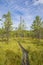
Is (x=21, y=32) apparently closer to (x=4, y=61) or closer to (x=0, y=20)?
(x=0, y=20)

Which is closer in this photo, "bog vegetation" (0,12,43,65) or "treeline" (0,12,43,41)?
"bog vegetation" (0,12,43,65)

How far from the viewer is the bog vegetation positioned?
18.8 meters

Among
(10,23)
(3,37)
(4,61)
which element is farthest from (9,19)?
(4,61)

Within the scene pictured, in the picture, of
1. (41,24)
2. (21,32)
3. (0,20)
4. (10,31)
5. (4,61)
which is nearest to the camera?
(4,61)

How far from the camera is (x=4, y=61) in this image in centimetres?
1739

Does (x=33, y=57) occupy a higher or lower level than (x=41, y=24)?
lower

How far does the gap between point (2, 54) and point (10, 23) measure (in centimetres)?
1433

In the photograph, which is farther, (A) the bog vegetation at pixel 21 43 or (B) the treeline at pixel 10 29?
(B) the treeline at pixel 10 29

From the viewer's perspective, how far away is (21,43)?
36781 mm

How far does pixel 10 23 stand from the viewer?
Result: 33.1m

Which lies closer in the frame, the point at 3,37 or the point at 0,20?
the point at 0,20

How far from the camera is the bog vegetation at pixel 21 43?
61.5 ft

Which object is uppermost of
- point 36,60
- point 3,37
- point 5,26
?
point 5,26

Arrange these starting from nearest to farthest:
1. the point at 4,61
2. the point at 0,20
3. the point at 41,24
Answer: the point at 4,61
the point at 0,20
the point at 41,24
